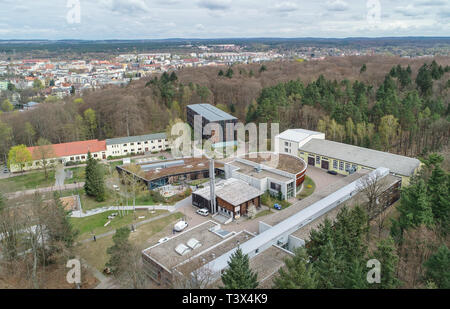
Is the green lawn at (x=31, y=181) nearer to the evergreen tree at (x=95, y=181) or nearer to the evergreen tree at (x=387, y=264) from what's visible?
the evergreen tree at (x=95, y=181)

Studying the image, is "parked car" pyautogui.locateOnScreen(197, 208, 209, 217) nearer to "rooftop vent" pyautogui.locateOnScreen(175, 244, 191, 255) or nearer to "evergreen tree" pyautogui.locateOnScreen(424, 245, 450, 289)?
"rooftop vent" pyautogui.locateOnScreen(175, 244, 191, 255)

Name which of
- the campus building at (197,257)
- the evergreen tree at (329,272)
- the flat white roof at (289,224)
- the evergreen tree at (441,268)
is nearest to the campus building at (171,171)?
the campus building at (197,257)

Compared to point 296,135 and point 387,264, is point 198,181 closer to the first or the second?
point 296,135

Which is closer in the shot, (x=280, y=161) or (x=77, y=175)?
(x=280, y=161)

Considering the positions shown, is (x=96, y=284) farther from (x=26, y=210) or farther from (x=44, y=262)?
(x=26, y=210)

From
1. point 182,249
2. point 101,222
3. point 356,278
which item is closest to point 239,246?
point 182,249
